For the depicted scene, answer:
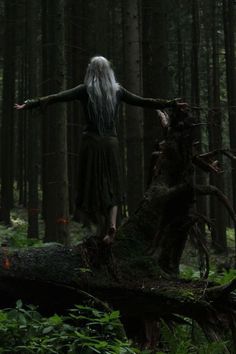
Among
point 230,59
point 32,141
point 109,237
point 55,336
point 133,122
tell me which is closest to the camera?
point 55,336

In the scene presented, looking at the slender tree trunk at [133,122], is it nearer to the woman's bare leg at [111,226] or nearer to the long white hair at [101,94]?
the woman's bare leg at [111,226]

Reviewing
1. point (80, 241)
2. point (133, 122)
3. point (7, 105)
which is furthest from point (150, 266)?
point (7, 105)

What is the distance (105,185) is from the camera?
5.69 metres

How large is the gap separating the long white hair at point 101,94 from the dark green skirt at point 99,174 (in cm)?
16

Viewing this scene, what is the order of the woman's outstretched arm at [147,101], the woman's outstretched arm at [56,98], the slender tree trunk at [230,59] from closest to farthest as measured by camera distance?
the woman's outstretched arm at [56,98] → the woman's outstretched arm at [147,101] → the slender tree trunk at [230,59]

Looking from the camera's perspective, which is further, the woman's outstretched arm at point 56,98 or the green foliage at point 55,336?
the woman's outstretched arm at point 56,98

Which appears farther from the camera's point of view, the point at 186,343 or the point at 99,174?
the point at 99,174

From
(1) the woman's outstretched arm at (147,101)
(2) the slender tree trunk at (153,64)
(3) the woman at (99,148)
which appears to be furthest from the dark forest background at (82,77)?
(3) the woman at (99,148)

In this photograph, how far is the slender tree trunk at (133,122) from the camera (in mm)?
11469

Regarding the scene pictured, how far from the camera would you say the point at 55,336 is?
15.8 feet

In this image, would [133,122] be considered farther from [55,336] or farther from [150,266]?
[55,336]

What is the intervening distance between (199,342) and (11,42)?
17141 mm

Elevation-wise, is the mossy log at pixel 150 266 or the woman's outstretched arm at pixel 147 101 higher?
the woman's outstretched arm at pixel 147 101

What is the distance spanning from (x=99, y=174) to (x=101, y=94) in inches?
32.5
